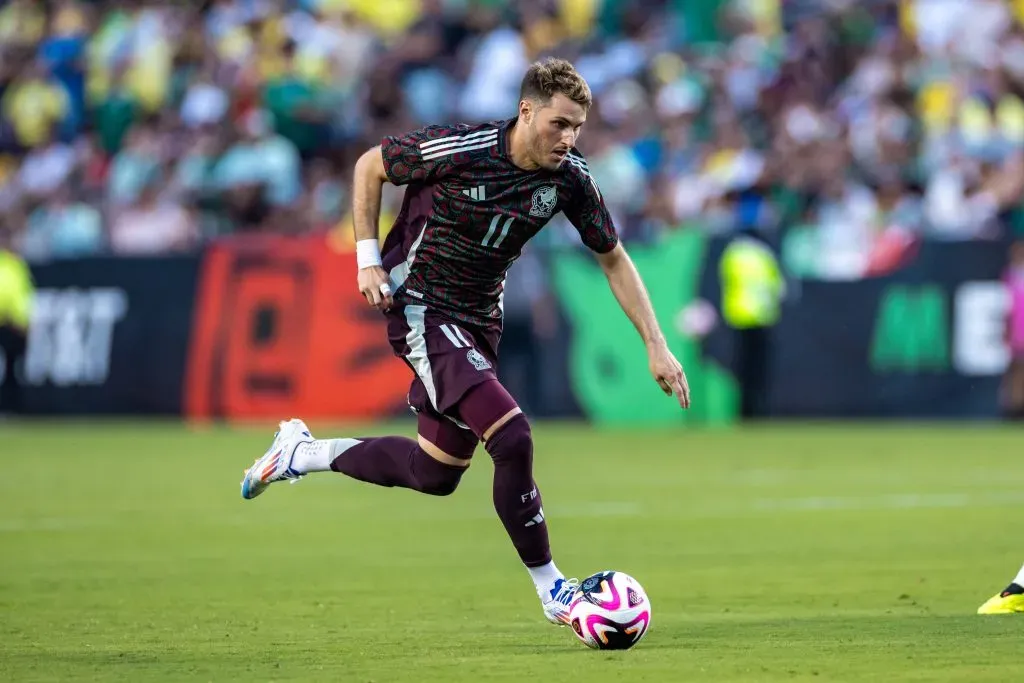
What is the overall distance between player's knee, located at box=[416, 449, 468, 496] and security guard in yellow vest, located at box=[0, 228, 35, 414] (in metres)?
15.6

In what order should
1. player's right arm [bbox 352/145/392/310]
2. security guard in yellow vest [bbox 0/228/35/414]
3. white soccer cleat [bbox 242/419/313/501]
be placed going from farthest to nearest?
security guard in yellow vest [bbox 0/228/35/414], white soccer cleat [bbox 242/419/313/501], player's right arm [bbox 352/145/392/310]

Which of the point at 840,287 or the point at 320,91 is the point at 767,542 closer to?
the point at 840,287

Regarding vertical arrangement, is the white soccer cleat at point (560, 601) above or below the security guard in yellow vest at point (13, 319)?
above

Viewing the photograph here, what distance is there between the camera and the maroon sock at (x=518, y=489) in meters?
7.42

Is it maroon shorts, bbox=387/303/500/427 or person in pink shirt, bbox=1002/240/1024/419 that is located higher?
maroon shorts, bbox=387/303/500/427

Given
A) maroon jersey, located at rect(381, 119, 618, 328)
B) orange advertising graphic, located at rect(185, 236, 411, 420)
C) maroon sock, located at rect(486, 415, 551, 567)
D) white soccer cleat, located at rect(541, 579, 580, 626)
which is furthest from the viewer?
orange advertising graphic, located at rect(185, 236, 411, 420)

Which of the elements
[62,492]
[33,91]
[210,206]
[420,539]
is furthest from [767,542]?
[33,91]

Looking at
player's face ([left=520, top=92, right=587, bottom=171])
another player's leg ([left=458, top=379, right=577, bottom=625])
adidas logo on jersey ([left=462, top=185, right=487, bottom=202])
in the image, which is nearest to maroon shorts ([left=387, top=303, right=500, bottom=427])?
another player's leg ([left=458, top=379, right=577, bottom=625])

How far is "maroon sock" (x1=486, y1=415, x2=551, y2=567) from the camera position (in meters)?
7.42

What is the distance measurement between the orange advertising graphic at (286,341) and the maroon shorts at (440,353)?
12726 mm

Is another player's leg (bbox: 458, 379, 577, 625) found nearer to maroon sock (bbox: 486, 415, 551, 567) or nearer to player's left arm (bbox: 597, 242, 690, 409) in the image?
maroon sock (bbox: 486, 415, 551, 567)

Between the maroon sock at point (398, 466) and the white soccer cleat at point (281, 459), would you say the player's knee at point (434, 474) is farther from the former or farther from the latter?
the white soccer cleat at point (281, 459)

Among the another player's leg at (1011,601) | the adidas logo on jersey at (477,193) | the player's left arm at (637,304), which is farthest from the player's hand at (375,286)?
the another player's leg at (1011,601)

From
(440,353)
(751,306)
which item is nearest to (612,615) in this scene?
(440,353)
